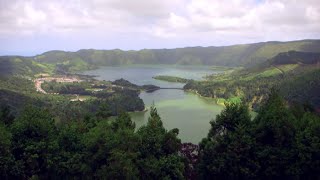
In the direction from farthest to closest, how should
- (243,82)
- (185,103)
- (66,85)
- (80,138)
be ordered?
1. (66,85)
2. (243,82)
3. (185,103)
4. (80,138)

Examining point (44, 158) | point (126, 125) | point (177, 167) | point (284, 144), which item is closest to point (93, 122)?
point (126, 125)

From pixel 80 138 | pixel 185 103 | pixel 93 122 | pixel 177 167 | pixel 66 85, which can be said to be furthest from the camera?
pixel 66 85

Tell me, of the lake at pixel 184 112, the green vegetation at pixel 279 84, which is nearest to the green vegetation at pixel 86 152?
Answer: the lake at pixel 184 112

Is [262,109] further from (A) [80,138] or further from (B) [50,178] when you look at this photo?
(B) [50,178]

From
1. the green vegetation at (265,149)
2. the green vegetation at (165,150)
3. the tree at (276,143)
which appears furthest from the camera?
the tree at (276,143)

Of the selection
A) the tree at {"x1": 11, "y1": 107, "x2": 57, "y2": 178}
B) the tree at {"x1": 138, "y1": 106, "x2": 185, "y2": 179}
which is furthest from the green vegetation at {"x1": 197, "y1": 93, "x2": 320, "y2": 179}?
the tree at {"x1": 11, "y1": 107, "x2": 57, "y2": 178}

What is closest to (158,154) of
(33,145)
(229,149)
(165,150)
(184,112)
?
(165,150)

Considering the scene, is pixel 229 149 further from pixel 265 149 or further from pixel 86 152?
pixel 86 152

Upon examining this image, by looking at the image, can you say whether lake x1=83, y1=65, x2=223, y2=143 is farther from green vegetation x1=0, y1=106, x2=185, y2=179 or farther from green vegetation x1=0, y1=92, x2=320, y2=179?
green vegetation x1=0, y1=106, x2=185, y2=179

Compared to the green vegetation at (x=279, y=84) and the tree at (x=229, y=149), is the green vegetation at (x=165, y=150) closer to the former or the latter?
the tree at (x=229, y=149)

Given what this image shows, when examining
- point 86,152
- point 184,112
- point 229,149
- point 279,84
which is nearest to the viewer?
point 86,152

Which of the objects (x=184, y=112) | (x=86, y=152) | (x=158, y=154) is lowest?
(x=184, y=112)
